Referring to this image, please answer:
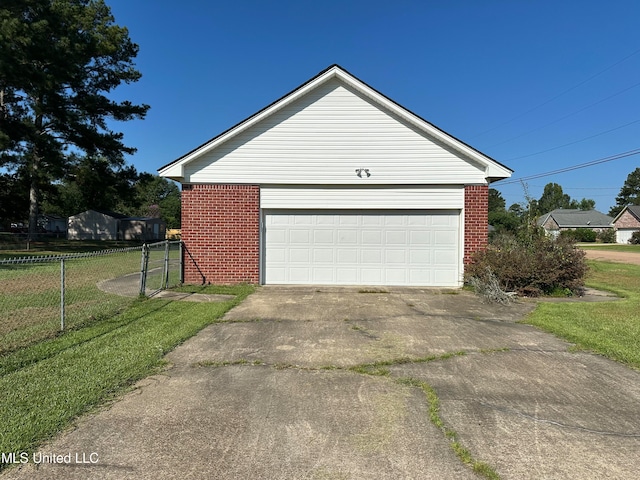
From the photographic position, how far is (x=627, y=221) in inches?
2440

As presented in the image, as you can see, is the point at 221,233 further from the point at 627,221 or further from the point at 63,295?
the point at 627,221

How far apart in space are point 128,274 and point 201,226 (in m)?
4.60

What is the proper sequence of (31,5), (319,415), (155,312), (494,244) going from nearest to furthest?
1. (319,415)
2. (155,312)
3. (494,244)
4. (31,5)

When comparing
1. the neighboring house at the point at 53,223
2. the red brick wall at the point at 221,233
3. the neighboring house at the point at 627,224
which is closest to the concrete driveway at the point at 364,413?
the red brick wall at the point at 221,233

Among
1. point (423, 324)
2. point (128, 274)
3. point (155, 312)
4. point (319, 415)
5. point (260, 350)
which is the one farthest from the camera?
point (128, 274)

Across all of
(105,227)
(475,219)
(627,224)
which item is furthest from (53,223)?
(627,224)

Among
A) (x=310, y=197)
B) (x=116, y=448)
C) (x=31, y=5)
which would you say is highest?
(x=31, y=5)

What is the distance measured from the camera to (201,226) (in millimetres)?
11008

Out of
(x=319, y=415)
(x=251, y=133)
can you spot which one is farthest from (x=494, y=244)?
(x=319, y=415)

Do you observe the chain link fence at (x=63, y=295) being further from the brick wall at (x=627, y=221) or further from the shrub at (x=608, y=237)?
the brick wall at (x=627, y=221)

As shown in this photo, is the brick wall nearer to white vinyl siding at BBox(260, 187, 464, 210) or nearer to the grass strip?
white vinyl siding at BBox(260, 187, 464, 210)

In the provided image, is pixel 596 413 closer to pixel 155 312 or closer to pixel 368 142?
pixel 155 312

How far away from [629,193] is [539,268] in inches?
4481

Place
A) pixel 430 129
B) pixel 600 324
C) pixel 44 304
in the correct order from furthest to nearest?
pixel 430 129, pixel 44 304, pixel 600 324
